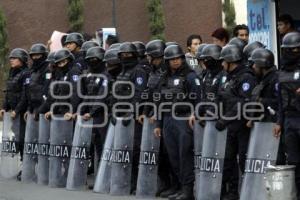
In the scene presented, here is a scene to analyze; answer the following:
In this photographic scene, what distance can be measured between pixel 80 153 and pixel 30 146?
137cm

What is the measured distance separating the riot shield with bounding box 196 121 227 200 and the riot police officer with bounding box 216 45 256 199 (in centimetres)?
11

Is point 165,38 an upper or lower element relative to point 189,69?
upper

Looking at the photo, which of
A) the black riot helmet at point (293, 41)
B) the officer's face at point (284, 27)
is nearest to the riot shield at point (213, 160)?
the black riot helmet at point (293, 41)

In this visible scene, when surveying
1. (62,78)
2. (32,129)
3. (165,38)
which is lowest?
(32,129)

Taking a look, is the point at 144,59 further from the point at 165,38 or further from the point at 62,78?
the point at 165,38

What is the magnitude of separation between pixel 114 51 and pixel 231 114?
230 cm

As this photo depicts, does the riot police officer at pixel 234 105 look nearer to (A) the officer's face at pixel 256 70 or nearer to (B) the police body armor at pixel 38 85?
(A) the officer's face at pixel 256 70

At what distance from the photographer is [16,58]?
12258mm

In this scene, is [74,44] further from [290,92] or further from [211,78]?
[290,92]

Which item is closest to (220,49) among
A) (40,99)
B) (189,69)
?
(189,69)

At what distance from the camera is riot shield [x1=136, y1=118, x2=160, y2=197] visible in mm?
10031

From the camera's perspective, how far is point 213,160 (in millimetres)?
9047

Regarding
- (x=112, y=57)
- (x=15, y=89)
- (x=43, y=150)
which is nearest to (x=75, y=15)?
(x=15, y=89)

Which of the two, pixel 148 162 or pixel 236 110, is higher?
pixel 236 110
